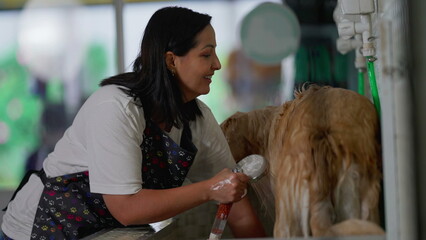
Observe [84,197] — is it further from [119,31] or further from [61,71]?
[61,71]

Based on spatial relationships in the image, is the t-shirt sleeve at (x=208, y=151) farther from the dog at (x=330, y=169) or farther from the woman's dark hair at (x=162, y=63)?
the dog at (x=330, y=169)

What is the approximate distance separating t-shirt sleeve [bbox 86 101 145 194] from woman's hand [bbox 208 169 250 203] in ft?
0.42

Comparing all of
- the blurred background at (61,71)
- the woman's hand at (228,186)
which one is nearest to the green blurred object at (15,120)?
the blurred background at (61,71)

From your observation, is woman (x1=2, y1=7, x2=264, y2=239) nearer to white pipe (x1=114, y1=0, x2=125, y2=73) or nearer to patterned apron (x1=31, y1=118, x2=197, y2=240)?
patterned apron (x1=31, y1=118, x2=197, y2=240)

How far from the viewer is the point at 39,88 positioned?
10.2 ft

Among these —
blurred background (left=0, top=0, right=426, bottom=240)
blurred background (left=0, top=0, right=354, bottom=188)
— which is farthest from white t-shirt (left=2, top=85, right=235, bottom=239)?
blurred background (left=0, top=0, right=354, bottom=188)

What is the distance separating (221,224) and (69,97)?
7.41 ft

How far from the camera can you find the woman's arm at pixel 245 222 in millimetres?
1117

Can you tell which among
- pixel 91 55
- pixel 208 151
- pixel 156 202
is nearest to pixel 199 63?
pixel 208 151

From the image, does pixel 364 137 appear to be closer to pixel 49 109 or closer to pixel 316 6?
pixel 316 6

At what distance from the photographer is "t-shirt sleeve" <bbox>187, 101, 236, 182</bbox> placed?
127 centimetres

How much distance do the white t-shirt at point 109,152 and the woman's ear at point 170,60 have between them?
0.39 feet

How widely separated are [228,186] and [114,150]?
0.65 feet

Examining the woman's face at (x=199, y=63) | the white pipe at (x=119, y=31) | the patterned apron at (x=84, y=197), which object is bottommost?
the patterned apron at (x=84, y=197)
